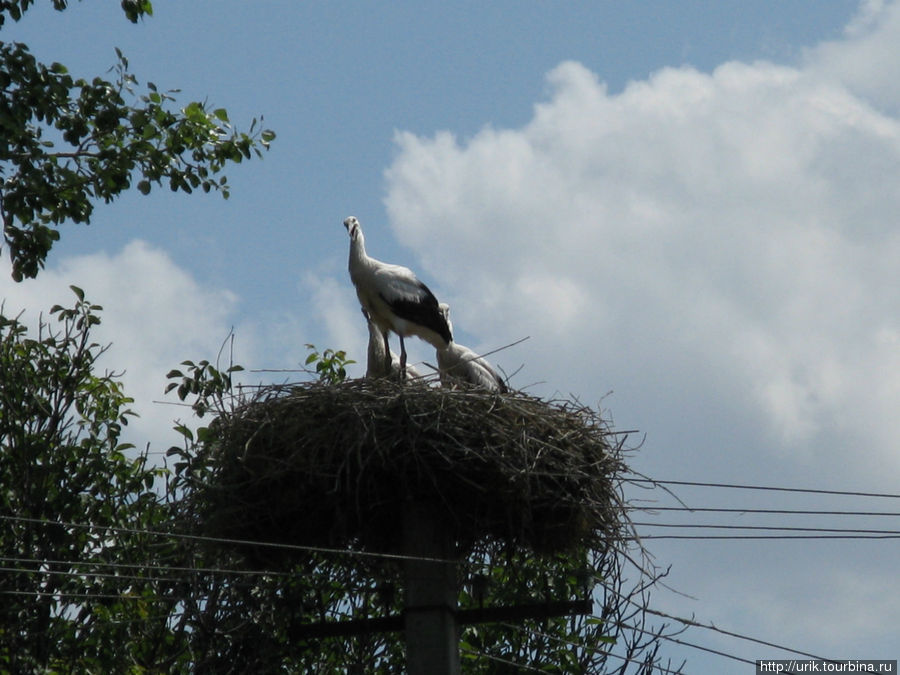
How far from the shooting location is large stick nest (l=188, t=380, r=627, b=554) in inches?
295

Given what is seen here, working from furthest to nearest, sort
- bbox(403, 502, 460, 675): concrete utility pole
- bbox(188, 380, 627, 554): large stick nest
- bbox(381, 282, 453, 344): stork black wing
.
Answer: bbox(381, 282, 453, 344): stork black wing < bbox(188, 380, 627, 554): large stick nest < bbox(403, 502, 460, 675): concrete utility pole

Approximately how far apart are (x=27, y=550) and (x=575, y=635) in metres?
4.19

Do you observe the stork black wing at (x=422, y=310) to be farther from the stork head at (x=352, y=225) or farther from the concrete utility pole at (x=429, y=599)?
the concrete utility pole at (x=429, y=599)

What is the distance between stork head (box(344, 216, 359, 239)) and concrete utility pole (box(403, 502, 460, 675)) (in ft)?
14.7

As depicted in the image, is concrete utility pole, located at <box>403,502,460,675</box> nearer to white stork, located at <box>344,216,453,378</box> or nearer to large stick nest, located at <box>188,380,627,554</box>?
large stick nest, located at <box>188,380,627,554</box>

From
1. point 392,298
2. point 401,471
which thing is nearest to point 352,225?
point 392,298

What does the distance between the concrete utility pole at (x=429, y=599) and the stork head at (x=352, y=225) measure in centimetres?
449

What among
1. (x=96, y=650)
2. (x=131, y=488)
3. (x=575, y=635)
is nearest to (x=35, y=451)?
(x=131, y=488)

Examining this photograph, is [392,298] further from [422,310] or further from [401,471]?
[401,471]

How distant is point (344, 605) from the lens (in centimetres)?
1059

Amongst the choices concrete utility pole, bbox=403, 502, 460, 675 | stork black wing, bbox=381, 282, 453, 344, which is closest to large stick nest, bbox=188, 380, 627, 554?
concrete utility pole, bbox=403, 502, 460, 675

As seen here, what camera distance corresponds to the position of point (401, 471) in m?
7.51

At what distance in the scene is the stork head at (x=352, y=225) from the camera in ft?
38.2

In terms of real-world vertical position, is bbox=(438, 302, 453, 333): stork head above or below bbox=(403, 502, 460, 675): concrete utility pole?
above
